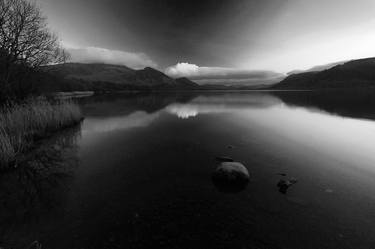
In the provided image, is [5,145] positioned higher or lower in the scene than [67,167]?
higher

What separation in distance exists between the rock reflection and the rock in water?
6.39 meters

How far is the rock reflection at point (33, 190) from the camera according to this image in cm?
499

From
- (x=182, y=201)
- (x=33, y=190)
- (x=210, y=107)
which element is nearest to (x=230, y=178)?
(x=182, y=201)

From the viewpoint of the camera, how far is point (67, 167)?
9.09 metres

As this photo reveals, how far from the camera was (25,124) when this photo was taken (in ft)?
45.2

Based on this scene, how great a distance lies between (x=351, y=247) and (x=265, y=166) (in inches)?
196

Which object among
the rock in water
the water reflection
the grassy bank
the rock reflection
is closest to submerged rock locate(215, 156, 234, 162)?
the rock in water

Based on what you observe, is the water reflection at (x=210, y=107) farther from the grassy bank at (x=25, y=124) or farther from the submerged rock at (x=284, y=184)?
the submerged rock at (x=284, y=184)

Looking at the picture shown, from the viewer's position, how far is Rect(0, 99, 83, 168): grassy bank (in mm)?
8645

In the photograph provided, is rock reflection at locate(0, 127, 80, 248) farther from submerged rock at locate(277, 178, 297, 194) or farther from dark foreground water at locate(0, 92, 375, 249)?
submerged rock at locate(277, 178, 297, 194)

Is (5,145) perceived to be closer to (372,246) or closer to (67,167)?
(67,167)

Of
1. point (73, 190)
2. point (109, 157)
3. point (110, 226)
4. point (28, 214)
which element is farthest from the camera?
point (109, 157)

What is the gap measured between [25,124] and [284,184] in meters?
19.7

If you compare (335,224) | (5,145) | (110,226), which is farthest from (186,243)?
(5,145)
